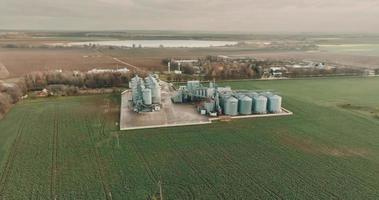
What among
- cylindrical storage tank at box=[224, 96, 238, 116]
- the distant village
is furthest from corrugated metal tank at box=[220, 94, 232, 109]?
the distant village

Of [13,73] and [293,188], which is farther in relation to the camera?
[13,73]

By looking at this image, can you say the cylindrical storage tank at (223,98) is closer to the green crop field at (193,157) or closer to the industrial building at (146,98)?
the green crop field at (193,157)

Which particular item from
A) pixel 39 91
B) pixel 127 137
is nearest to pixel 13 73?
pixel 39 91

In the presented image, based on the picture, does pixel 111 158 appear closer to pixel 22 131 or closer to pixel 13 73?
pixel 22 131

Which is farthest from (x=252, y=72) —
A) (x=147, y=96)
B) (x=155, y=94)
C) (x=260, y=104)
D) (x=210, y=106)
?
A: (x=147, y=96)

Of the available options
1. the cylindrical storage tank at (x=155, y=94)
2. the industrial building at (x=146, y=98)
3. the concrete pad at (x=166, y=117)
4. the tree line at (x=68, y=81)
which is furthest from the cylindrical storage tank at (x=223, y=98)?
the tree line at (x=68, y=81)

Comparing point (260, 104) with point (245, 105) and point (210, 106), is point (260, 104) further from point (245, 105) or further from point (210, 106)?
point (210, 106)
